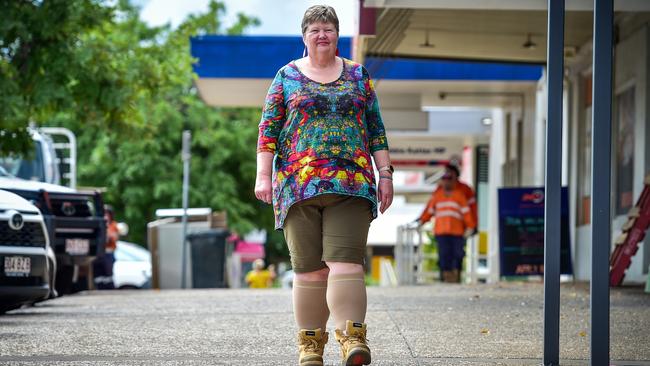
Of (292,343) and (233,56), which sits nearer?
(292,343)

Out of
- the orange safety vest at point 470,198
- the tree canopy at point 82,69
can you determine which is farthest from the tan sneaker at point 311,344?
the orange safety vest at point 470,198

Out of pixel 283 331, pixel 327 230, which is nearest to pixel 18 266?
pixel 283 331

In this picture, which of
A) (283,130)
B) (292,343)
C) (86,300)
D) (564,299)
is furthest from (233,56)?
(283,130)

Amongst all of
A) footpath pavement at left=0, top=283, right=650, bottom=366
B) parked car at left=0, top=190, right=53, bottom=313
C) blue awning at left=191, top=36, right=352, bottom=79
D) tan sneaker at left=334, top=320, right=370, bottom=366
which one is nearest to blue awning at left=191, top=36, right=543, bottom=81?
blue awning at left=191, top=36, right=352, bottom=79

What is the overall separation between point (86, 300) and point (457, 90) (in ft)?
38.6

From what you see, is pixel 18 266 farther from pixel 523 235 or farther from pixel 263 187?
pixel 523 235

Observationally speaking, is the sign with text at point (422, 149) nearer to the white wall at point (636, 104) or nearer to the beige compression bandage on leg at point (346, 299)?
the white wall at point (636, 104)

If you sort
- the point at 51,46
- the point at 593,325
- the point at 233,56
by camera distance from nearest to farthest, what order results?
the point at 593,325, the point at 51,46, the point at 233,56

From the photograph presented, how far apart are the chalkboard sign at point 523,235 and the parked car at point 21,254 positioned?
27.5ft

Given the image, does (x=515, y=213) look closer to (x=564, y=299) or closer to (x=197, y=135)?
(x=564, y=299)

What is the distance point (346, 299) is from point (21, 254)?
216 inches

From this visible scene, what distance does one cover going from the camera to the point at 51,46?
1712 centimetres

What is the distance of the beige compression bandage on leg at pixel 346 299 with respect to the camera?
5.79 m

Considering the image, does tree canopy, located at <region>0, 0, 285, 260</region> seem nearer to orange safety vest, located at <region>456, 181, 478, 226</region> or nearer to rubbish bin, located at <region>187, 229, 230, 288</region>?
rubbish bin, located at <region>187, 229, 230, 288</region>
